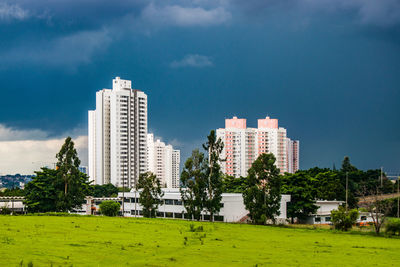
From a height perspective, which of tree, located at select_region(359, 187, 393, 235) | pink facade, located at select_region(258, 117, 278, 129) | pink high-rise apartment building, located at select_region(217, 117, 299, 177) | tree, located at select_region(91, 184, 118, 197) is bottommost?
tree, located at select_region(91, 184, 118, 197)

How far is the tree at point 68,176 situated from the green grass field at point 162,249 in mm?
24091

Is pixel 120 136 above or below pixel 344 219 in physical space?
above

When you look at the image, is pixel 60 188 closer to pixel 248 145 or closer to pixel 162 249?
pixel 162 249

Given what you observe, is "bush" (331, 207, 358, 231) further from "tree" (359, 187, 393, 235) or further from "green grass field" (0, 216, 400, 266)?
"green grass field" (0, 216, 400, 266)

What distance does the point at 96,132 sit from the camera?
14588 centimetres

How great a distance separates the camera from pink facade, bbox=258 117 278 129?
17088 centimetres

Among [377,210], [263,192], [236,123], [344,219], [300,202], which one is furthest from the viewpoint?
[236,123]

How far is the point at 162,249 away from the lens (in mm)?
27062

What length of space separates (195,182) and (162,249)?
28.8 meters

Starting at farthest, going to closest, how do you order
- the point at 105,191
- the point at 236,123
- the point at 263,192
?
the point at 236,123 → the point at 105,191 → the point at 263,192

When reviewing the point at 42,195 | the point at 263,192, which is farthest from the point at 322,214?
the point at 42,195

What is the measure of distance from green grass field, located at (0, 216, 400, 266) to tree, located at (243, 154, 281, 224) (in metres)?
14.3

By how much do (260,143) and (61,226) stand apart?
438 ft

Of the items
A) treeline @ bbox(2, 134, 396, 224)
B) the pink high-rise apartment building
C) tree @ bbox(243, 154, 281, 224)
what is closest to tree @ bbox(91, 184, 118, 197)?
treeline @ bbox(2, 134, 396, 224)
